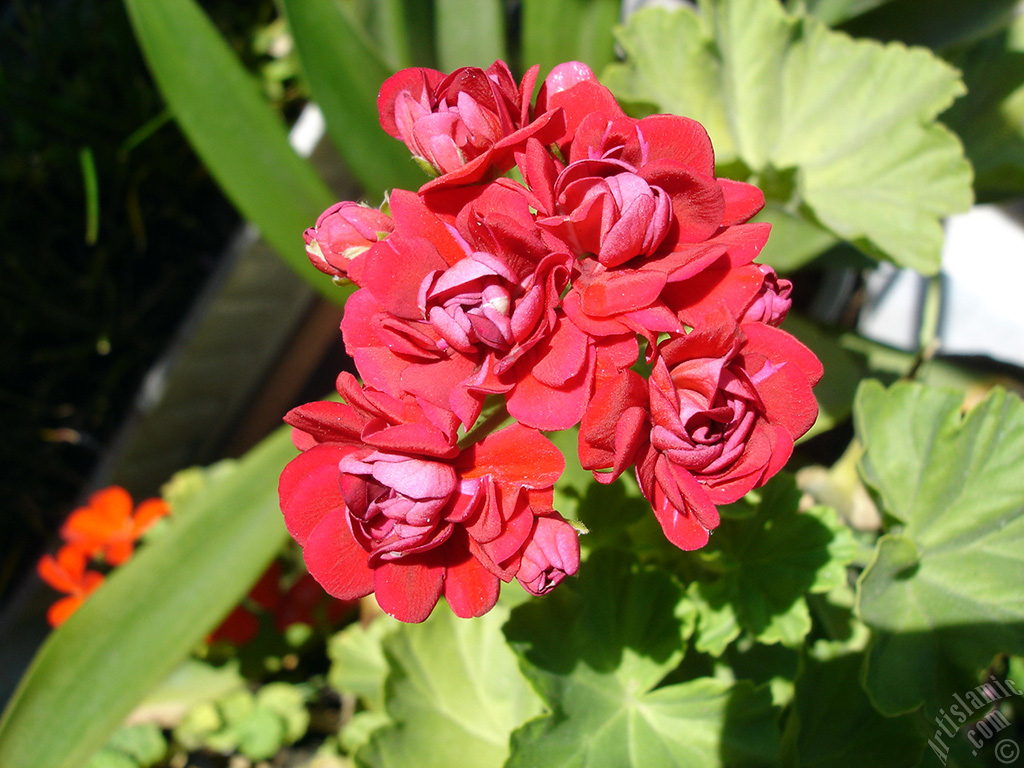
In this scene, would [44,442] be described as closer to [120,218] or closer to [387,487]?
[120,218]

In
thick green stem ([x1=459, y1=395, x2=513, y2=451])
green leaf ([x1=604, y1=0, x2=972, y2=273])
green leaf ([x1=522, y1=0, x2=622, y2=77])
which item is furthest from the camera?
green leaf ([x1=522, y1=0, x2=622, y2=77])

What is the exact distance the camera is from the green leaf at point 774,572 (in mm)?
738

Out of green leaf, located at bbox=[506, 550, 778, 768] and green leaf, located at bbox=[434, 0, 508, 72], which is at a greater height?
green leaf, located at bbox=[434, 0, 508, 72]

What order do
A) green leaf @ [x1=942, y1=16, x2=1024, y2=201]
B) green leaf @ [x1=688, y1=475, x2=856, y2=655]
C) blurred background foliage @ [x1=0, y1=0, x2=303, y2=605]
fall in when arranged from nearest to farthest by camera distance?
green leaf @ [x1=688, y1=475, x2=856, y2=655] → green leaf @ [x1=942, y1=16, x2=1024, y2=201] → blurred background foliage @ [x1=0, y1=0, x2=303, y2=605]

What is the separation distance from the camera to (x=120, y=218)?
5.74 ft

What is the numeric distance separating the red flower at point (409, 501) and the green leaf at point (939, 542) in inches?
15.4

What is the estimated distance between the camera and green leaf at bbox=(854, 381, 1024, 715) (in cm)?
74

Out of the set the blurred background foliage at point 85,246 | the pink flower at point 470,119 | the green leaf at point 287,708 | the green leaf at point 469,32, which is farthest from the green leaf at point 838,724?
the blurred background foliage at point 85,246

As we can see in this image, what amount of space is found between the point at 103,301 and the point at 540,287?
5.28ft

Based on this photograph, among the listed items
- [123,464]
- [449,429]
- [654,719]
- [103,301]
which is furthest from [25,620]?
[449,429]

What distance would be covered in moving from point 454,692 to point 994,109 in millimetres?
1142

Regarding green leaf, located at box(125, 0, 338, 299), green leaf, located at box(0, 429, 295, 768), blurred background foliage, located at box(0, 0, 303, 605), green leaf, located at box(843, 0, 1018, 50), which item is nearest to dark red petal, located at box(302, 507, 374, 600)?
green leaf, located at box(0, 429, 295, 768)

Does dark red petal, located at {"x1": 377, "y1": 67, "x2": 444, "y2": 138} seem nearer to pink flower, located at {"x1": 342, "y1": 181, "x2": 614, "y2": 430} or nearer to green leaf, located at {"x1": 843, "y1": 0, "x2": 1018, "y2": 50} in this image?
pink flower, located at {"x1": 342, "y1": 181, "x2": 614, "y2": 430}

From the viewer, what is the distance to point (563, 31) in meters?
1.18
